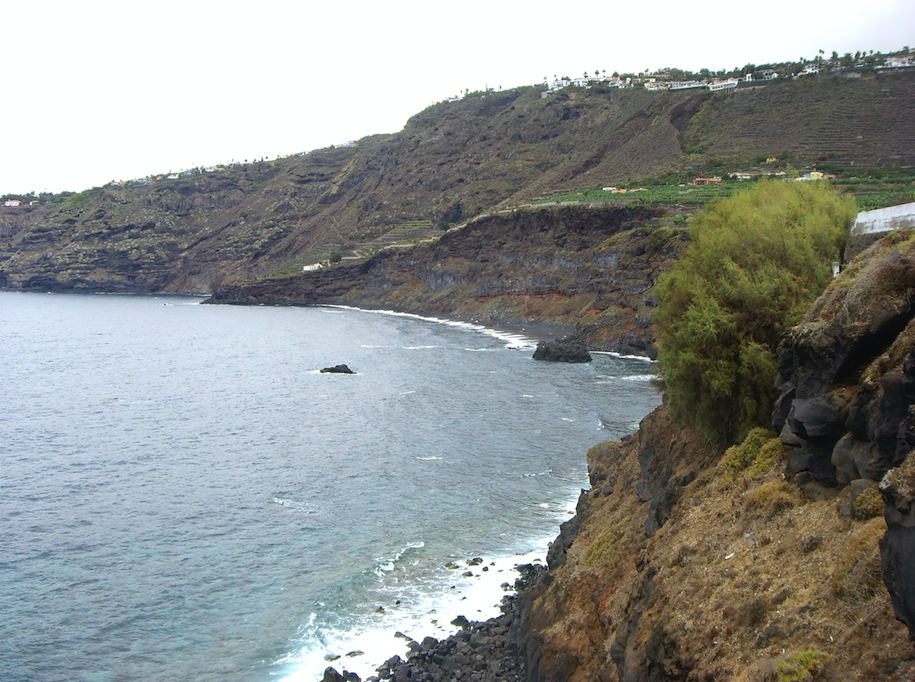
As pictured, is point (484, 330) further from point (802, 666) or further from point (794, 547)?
point (802, 666)

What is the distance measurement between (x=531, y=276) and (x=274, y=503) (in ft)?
293

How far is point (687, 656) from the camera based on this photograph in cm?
1283

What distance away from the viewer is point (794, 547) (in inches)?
535

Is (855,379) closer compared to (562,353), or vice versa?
(855,379)

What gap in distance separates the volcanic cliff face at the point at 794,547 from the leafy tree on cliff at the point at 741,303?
1815 millimetres

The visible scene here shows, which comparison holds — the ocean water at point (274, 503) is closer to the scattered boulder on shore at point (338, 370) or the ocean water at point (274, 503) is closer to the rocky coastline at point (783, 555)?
the scattered boulder on shore at point (338, 370)

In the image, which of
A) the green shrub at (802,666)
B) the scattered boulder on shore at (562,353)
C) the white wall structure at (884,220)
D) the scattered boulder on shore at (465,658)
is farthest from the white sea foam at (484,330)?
the green shrub at (802,666)

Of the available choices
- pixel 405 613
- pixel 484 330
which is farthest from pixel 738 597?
pixel 484 330

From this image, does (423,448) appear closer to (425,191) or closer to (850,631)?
(850,631)

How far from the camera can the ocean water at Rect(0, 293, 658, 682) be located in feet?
81.5

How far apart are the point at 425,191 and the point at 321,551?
160m

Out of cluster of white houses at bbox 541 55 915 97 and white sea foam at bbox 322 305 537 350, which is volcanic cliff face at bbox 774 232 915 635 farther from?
cluster of white houses at bbox 541 55 915 97

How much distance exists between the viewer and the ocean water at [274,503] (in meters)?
24.8

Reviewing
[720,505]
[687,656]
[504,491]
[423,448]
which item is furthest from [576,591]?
[423,448]
